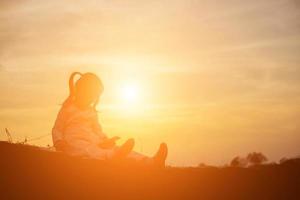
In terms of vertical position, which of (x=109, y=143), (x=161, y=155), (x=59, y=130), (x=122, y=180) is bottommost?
(x=122, y=180)

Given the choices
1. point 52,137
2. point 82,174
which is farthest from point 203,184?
point 52,137

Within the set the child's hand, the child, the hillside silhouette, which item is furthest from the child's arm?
the hillside silhouette

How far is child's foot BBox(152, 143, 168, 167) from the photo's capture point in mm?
6703

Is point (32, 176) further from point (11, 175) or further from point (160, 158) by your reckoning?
point (160, 158)

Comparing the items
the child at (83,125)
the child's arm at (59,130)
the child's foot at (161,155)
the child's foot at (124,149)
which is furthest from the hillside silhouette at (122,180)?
the child's arm at (59,130)

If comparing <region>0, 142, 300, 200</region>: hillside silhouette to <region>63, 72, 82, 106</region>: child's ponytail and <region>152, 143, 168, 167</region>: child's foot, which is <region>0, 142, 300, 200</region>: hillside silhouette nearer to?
<region>152, 143, 168, 167</region>: child's foot

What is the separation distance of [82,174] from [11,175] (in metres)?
0.75

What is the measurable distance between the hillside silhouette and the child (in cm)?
145

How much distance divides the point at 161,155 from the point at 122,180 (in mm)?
1399

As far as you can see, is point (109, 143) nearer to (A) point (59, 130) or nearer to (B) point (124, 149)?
(A) point (59, 130)

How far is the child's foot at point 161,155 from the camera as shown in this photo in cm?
670

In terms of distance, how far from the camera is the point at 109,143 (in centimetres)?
797

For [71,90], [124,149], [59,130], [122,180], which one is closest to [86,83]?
[71,90]

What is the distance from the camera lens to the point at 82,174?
5.34 m
